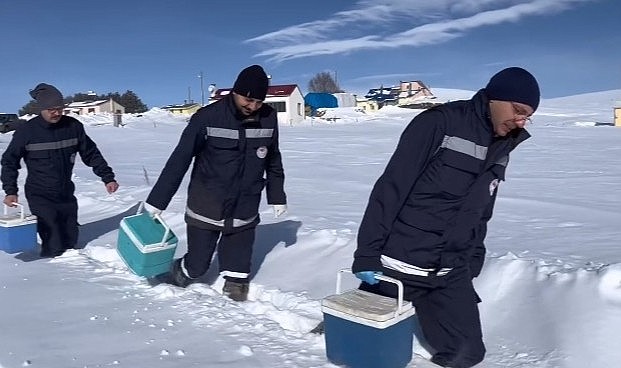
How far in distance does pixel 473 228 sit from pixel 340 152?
15.2 metres

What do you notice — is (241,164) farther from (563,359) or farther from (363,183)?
(363,183)

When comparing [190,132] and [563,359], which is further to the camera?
[190,132]

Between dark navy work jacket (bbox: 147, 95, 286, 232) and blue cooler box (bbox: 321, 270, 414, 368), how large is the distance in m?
1.63

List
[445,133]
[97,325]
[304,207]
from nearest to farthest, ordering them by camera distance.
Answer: [445,133], [97,325], [304,207]

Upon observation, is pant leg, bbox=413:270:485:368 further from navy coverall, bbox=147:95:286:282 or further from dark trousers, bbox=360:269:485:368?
navy coverall, bbox=147:95:286:282

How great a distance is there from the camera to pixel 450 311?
321 cm

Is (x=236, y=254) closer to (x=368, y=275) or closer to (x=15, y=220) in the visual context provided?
(x=368, y=275)

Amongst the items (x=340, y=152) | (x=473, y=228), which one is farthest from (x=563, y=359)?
(x=340, y=152)

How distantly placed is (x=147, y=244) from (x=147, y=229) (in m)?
0.20

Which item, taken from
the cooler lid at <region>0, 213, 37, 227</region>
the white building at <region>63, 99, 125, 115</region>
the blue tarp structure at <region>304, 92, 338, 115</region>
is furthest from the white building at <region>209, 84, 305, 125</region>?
the cooler lid at <region>0, 213, 37, 227</region>

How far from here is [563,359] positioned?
10.5ft

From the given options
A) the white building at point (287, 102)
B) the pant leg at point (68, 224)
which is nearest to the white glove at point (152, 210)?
the pant leg at point (68, 224)

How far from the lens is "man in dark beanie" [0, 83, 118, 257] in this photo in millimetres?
5520

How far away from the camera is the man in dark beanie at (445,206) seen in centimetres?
292
